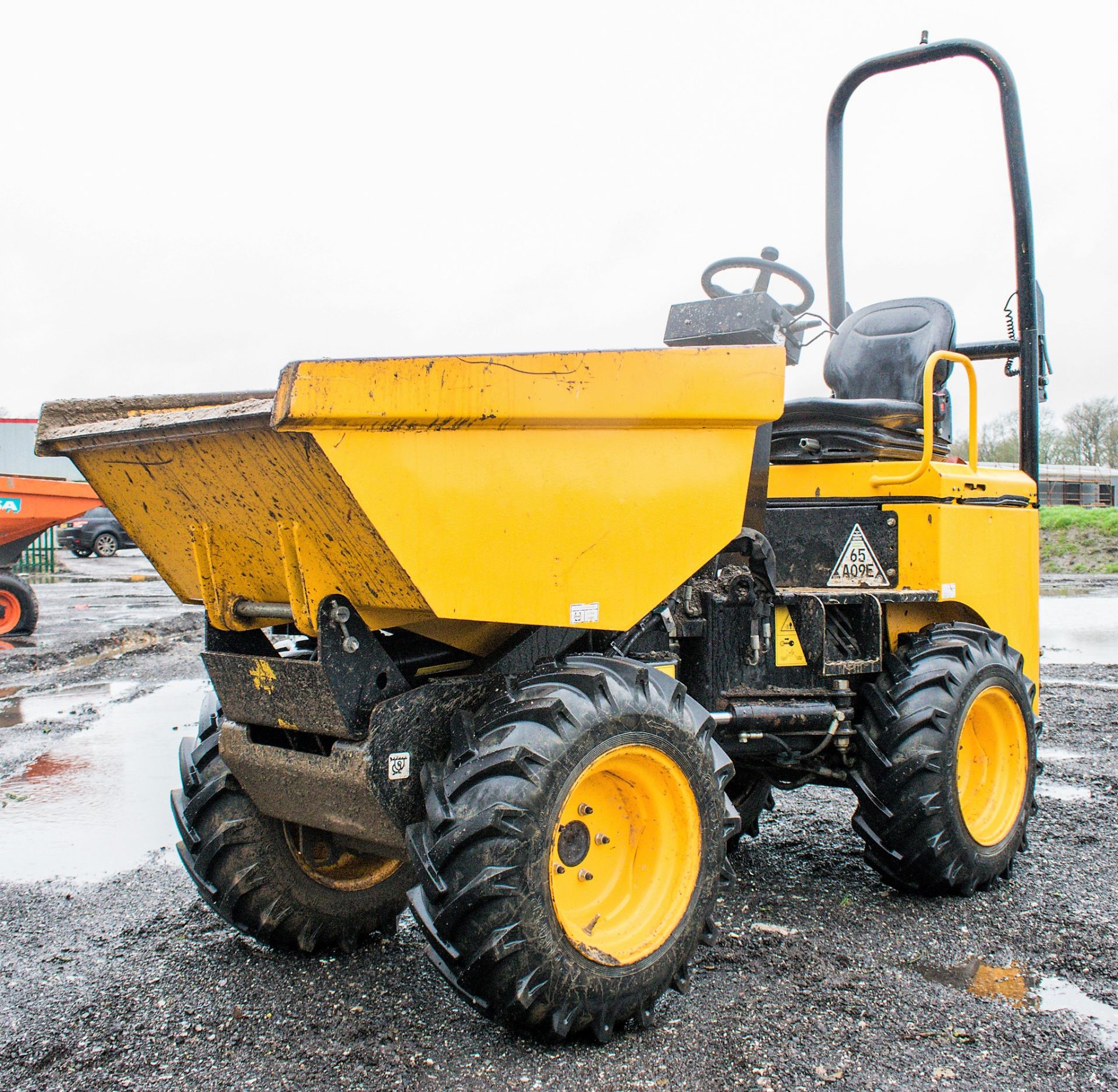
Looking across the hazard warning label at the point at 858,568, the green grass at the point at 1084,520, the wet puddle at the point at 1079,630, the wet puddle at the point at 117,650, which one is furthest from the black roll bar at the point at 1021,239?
the green grass at the point at 1084,520

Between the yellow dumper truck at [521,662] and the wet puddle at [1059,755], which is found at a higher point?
the yellow dumper truck at [521,662]

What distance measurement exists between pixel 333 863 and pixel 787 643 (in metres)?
1.81

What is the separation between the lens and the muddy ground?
273 cm

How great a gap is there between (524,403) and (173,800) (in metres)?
1.94

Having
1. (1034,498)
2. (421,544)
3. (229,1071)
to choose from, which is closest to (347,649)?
(421,544)

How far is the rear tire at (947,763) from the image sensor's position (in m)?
3.97

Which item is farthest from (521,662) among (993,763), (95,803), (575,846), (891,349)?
(95,803)

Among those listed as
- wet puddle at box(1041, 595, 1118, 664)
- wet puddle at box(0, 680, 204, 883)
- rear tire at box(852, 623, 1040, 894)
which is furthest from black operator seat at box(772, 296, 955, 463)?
→ wet puddle at box(1041, 595, 1118, 664)

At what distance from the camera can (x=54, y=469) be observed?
44.8 meters

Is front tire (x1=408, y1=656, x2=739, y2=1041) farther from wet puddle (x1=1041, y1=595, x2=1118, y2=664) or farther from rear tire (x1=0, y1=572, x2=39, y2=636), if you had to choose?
rear tire (x1=0, y1=572, x2=39, y2=636)

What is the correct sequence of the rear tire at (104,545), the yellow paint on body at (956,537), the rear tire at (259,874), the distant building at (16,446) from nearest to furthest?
1. the rear tire at (259,874)
2. the yellow paint on body at (956,537)
3. the rear tire at (104,545)
4. the distant building at (16,446)

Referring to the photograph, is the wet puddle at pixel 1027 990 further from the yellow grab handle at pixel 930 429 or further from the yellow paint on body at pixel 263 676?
the yellow paint on body at pixel 263 676

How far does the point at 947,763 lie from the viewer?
3980 millimetres

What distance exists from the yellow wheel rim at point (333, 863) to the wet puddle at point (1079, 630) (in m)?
8.24
